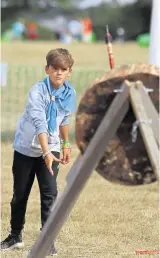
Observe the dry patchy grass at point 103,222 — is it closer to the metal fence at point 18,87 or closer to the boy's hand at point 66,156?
the boy's hand at point 66,156

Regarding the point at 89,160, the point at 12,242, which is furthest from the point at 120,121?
the point at 12,242

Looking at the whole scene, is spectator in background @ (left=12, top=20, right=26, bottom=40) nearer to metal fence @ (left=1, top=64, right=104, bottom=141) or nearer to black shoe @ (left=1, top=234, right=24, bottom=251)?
metal fence @ (left=1, top=64, right=104, bottom=141)

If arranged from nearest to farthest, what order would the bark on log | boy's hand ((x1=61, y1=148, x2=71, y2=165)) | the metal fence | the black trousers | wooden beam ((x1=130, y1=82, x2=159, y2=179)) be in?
wooden beam ((x1=130, y1=82, x2=159, y2=179)) → the bark on log → boy's hand ((x1=61, y1=148, x2=71, y2=165)) → the black trousers → the metal fence

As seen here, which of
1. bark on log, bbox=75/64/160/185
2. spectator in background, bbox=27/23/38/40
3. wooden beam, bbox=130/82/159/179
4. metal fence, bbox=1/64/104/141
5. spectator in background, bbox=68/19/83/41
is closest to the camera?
wooden beam, bbox=130/82/159/179

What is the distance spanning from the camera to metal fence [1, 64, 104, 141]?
14797mm

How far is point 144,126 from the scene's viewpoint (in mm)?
4430

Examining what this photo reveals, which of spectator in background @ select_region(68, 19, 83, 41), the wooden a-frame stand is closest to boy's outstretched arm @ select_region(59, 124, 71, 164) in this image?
the wooden a-frame stand

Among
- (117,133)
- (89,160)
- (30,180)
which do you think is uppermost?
(117,133)

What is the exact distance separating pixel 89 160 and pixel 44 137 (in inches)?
61.7

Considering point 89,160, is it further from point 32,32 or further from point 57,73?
point 32,32

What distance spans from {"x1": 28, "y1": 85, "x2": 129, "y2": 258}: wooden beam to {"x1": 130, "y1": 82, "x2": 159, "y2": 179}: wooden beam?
0.04 m

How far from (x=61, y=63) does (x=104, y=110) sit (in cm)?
144

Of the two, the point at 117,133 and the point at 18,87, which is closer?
the point at 117,133

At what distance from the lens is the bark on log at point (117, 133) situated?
4.56 metres
